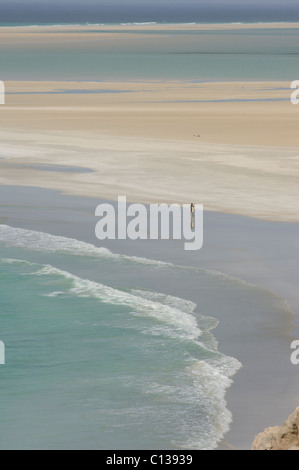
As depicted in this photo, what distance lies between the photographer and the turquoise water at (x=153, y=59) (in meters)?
58.0

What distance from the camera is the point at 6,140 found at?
107ft

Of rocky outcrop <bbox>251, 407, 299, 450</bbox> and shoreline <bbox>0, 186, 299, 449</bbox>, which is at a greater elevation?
shoreline <bbox>0, 186, 299, 449</bbox>

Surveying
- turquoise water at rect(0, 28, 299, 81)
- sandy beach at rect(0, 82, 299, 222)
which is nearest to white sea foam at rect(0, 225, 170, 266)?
sandy beach at rect(0, 82, 299, 222)

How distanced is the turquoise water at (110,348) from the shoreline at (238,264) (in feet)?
0.71

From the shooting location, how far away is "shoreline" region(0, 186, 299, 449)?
11.5 metres

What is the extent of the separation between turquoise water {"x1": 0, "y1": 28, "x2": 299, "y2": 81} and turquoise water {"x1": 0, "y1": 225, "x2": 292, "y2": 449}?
3934 centimetres

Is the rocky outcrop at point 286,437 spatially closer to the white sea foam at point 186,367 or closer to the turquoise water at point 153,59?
the white sea foam at point 186,367

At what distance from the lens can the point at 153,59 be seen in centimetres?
7000

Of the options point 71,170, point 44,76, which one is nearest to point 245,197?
point 71,170

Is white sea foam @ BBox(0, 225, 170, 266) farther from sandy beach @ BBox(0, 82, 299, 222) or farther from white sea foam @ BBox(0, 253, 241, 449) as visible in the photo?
sandy beach @ BBox(0, 82, 299, 222)

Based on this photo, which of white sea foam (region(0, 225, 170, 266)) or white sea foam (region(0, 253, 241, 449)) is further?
white sea foam (region(0, 225, 170, 266))

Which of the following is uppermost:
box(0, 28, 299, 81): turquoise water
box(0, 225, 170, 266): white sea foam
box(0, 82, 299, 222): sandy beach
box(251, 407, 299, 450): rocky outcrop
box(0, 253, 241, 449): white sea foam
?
box(0, 28, 299, 81): turquoise water

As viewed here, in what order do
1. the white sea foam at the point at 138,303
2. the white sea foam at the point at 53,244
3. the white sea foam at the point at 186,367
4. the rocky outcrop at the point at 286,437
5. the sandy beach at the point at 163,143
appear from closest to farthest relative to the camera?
the rocky outcrop at the point at 286,437
the white sea foam at the point at 186,367
the white sea foam at the point at 138,303
the white sea foam at the point at 53,244
the sandy beach at the point at 163,143

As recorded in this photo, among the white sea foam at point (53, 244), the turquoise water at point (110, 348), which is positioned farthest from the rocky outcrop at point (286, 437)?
the white sea foam at point (53, 244)
